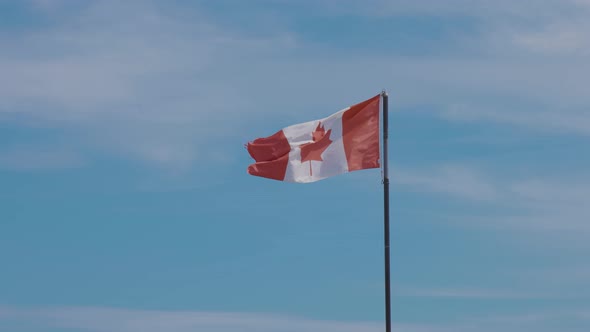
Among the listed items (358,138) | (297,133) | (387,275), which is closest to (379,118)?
(358,138)

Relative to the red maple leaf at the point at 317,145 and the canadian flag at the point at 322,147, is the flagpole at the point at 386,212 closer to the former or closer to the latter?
the canadian flag at the point at 322,147

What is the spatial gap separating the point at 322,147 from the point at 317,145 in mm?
370

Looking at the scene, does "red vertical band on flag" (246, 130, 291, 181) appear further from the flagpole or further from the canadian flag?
the flagpole

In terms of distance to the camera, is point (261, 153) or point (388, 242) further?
point (261, 153)

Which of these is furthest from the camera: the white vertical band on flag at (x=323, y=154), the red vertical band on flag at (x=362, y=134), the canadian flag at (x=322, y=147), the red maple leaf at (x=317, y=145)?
the red maple leaf at (x=317, y=145)

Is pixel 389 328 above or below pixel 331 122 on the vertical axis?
below

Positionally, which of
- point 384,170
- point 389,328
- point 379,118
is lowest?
point 389,328

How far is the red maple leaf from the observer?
145 feet

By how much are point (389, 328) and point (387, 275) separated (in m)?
2.13

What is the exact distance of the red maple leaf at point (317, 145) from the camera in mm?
44216

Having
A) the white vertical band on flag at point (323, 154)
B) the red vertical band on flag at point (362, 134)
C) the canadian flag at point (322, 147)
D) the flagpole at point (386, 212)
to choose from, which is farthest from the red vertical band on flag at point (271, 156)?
the flagpole at point (386, 212)

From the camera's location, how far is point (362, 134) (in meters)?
43.4

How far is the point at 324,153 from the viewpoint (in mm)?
44156

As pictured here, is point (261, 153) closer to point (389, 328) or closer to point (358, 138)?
point (358, 138)
